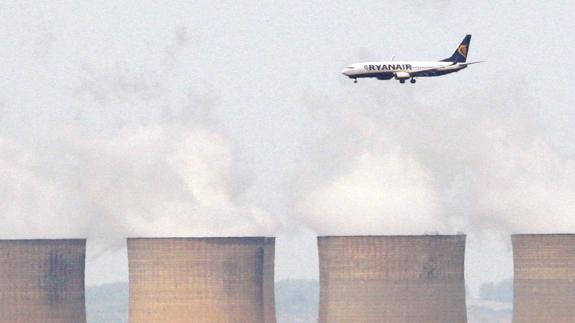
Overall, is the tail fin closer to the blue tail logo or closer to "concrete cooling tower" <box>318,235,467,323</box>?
the blue tail logo

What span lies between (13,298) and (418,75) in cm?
1931

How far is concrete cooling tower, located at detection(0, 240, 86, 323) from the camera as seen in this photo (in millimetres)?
68875

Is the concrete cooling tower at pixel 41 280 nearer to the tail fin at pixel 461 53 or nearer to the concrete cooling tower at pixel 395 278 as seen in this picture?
the concrete cooling tower at pixel 395 278

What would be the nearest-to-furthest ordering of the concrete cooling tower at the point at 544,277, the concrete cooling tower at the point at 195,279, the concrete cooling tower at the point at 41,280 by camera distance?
the concrete cooling tower at the point at 195,279
the concrete cooling tower at the point at 41,280
the concrete cooling tower at the point at 544,277

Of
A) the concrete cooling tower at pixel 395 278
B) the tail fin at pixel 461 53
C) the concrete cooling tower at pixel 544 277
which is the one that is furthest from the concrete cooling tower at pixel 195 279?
the tail fin at pixel 461 53

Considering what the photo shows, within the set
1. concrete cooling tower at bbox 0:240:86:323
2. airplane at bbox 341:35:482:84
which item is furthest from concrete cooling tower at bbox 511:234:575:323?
concrete cooling tower at bbox 0:240:86:323

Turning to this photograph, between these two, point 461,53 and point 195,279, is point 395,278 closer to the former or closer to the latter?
point 195,279

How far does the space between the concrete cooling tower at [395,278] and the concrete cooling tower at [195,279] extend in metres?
3.57

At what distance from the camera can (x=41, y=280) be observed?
2731 inches

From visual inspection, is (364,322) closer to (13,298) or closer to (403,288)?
(403,288)

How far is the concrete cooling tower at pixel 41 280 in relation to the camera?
68.9m

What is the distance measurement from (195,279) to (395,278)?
26.5 ft

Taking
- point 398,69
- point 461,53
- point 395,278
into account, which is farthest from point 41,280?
point 461,53

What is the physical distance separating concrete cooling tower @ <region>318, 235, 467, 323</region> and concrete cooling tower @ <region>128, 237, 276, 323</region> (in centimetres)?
357
